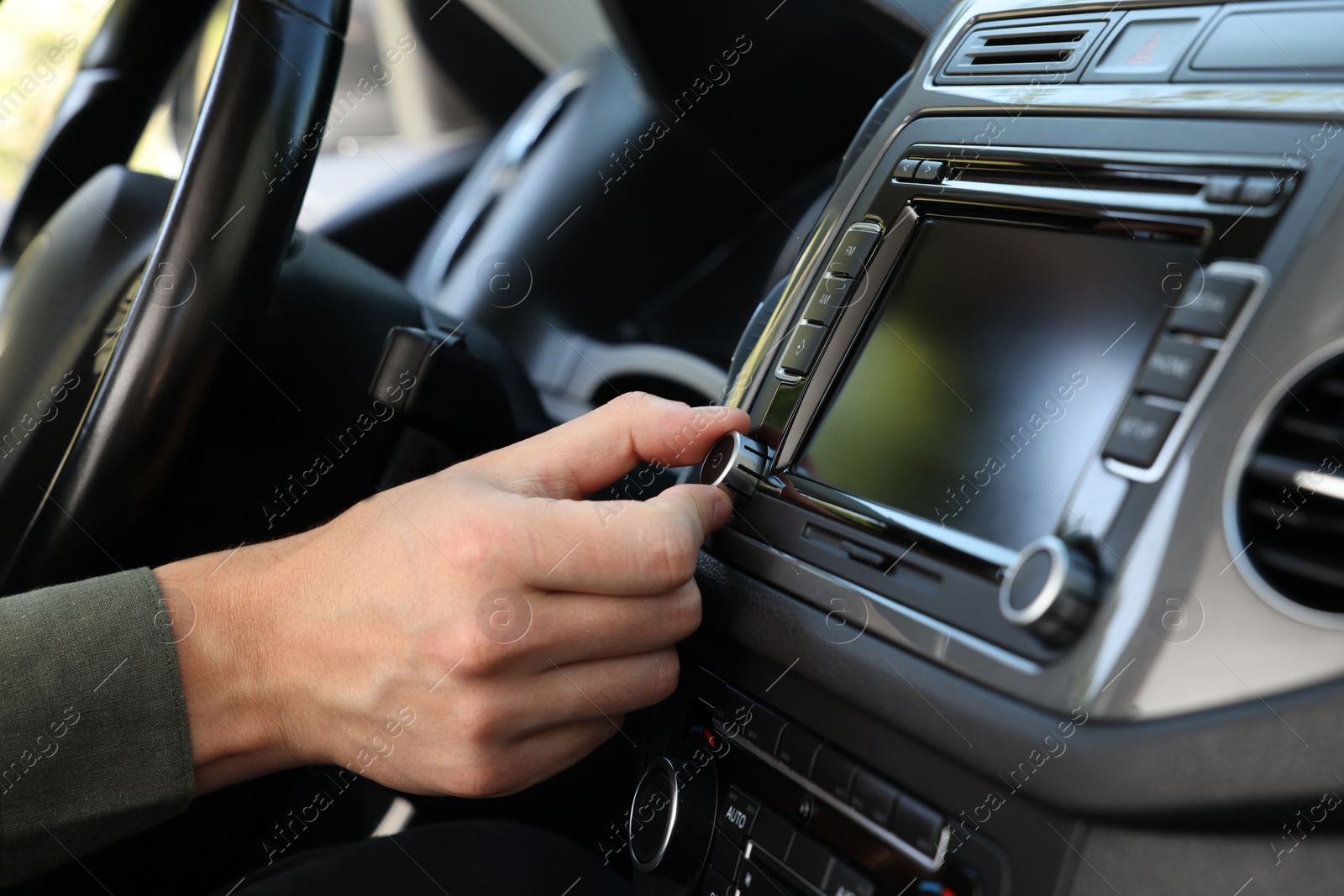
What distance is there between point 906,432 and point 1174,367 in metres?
0.17

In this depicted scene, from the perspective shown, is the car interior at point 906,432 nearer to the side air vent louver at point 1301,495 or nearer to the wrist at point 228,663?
the side air vent louver at point 1301,495

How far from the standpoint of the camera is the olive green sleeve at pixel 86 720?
67cm

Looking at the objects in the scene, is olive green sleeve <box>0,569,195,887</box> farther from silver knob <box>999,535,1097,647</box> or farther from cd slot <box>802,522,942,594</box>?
silver knob <box>999,535,1097,647</box>

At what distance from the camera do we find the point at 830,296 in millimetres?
713

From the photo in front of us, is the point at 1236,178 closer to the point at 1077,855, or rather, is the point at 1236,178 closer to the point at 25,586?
the point at 1077,855

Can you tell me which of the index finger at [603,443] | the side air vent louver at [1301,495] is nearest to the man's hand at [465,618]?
the index finger at [603,443]

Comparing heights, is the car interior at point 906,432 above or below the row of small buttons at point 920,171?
below

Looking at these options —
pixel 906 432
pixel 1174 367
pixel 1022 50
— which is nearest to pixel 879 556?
pixel 906 432

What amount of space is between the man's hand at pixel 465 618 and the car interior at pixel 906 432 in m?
0.07

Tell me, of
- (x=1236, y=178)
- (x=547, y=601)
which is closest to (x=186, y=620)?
(x=547, y=601)

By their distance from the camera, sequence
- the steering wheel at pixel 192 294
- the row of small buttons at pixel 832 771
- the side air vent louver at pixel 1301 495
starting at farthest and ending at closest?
the steering wheel at pixel 192 294 → the row of small buttons at pixel 832 771 → the side air vent louver at pixel 1301 495

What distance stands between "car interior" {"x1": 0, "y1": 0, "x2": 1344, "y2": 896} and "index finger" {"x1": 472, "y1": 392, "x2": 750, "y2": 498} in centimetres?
4

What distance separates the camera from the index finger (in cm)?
70

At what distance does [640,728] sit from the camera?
81 centimetres
